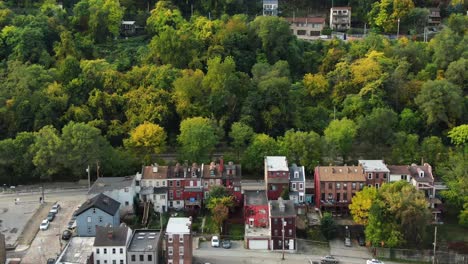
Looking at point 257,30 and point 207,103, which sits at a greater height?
point 257,30

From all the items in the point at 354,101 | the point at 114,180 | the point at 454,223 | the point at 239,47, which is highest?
the point at 239,47

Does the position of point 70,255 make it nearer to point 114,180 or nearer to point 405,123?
point 114,180

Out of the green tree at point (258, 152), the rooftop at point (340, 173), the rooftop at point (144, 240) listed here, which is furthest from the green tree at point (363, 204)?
the rooftop at point (144, 240)

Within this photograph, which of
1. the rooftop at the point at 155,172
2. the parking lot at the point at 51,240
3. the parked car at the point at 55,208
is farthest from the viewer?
the rooftop at the point at 155,172

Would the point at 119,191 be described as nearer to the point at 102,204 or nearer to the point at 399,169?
the point at 102,204

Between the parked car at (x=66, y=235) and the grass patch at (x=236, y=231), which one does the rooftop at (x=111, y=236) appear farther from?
the grass patch at (x=236, y=231)

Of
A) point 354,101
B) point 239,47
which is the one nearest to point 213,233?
point 354,101
